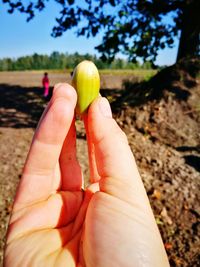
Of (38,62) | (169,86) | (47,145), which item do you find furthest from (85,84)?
(38,62)

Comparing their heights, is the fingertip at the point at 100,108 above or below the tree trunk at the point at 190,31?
below

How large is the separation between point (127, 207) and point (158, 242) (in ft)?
0.91

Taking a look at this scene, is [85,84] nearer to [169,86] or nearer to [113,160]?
[113,160]

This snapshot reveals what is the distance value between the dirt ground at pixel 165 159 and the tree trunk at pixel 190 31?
2.51 meters

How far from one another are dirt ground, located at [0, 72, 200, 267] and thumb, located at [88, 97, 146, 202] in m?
2.84

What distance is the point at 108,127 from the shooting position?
6.63ft

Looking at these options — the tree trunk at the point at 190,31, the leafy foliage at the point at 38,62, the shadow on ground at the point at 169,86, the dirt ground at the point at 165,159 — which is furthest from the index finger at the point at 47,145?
the leafy foliage at the point at 38,62

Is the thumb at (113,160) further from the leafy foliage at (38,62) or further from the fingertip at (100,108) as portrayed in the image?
the leafy foliage at (38,62)

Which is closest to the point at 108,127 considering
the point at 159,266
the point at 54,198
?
the point at 54,198

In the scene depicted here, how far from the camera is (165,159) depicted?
647 cm

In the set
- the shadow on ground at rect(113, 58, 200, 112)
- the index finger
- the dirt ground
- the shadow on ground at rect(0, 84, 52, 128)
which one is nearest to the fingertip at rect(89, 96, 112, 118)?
the index finger

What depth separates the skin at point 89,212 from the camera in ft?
5.99

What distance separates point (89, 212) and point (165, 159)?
471 centimetres

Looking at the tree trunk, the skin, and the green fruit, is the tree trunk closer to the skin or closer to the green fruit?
the green fruit
